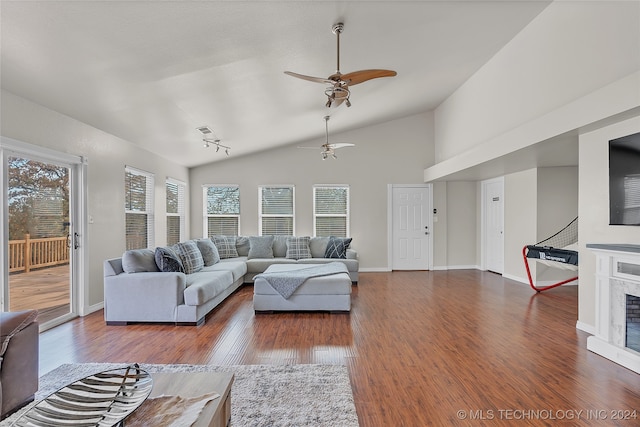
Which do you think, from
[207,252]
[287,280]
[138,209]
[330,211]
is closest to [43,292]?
[138,209]

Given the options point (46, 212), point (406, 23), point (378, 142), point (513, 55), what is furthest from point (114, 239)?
point (513, 55)

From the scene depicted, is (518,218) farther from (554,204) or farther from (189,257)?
(189,257)

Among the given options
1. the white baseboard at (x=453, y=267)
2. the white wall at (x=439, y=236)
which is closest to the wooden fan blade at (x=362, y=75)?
the white wall at (x=439, y=236)

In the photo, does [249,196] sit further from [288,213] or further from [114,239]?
[114,239]

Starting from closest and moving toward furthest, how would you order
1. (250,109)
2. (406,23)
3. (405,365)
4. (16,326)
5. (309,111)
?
(16,326) < (405,365) < (406,23) < (250,109) < (309,111)

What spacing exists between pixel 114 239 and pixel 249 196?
318 cm

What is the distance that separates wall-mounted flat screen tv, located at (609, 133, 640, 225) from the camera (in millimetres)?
2861

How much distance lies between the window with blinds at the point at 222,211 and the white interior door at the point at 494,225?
18.5 ft

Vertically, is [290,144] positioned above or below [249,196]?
above

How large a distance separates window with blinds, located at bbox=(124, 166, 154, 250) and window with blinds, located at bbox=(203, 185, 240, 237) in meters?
1.76

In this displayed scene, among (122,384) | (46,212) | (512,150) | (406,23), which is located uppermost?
(406,23)

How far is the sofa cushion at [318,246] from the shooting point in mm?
6660

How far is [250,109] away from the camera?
462 cm

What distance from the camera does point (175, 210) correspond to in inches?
270
